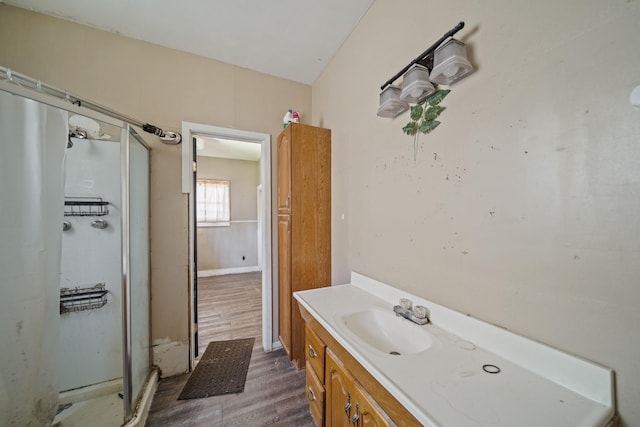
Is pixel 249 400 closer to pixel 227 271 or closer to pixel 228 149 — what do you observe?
pixel 227 271

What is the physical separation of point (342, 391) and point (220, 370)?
4.79 feet

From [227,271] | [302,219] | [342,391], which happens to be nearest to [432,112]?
[302,219]

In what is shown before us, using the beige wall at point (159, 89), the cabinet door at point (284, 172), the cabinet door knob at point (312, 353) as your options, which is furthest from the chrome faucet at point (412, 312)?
the beige wall at point (159, 89)

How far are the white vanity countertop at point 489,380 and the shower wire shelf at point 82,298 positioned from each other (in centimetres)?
192

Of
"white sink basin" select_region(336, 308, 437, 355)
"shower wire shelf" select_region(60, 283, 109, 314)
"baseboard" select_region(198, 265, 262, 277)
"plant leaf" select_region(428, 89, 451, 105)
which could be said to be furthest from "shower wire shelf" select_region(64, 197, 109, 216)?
"baseboard" select_region(198, 265, 262, 277)

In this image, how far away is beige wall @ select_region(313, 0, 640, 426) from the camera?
56 centimetres

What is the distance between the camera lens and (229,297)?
3.46 meters

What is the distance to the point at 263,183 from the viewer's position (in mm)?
2227

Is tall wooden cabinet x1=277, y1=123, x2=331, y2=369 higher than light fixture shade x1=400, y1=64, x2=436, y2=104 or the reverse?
the reverse

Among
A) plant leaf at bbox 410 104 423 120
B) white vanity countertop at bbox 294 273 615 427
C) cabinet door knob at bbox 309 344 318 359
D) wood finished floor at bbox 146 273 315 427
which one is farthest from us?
wood finished floor at bbox 146 273 315 427

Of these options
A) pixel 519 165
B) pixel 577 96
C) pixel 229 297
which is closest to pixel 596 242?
pixel 519 165

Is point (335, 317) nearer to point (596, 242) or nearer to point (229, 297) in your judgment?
point (596, 242)

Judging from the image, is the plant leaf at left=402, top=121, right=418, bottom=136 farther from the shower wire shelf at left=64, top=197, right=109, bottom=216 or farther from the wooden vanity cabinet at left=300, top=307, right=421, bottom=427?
the shower wire shelf at left=64, top=197, right=109, bottom=216

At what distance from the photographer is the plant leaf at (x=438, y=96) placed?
0.98 meters
